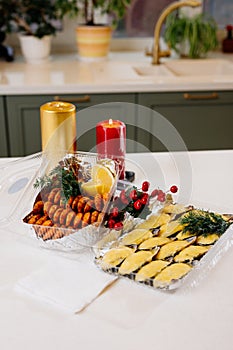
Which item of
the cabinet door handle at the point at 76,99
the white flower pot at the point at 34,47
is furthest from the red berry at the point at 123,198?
the white flower pot at the point at 34,47

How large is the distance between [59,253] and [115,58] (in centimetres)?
223

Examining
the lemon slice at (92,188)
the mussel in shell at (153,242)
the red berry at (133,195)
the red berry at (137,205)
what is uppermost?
the lemon slice at (92,188)

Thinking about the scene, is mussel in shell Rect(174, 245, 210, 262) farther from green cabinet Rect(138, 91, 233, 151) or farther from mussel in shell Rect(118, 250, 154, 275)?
green cabinet Rect(138, 91, 233, 151)

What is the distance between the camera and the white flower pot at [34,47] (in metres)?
3.04

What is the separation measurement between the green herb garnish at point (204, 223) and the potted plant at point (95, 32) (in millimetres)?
2032

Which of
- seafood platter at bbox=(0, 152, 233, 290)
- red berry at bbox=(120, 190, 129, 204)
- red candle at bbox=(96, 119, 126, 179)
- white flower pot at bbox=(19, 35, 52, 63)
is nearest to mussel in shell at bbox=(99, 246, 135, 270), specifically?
seafood platter at bbox=(0, 152, 233, 290)

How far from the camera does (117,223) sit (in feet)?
3.86

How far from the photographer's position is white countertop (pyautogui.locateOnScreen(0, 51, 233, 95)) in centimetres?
255

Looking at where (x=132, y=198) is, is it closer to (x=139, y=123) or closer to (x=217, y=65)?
(x=139, y=123)

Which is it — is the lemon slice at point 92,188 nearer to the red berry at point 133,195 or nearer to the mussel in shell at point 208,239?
the red berry at point 133,195

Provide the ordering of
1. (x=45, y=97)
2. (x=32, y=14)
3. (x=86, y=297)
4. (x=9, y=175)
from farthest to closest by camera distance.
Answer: (x=32, y=14) < (x=45, y=97) < (x=9, y=175) < (x=86, y=297)

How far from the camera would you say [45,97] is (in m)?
2.57

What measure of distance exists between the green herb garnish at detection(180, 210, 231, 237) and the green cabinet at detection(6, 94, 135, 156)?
1.30 meters

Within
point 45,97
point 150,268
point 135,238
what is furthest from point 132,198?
point 45,97
